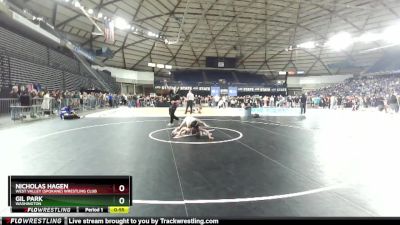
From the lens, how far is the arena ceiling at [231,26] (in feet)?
96.7

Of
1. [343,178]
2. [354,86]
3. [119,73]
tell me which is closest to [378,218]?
[343,178]

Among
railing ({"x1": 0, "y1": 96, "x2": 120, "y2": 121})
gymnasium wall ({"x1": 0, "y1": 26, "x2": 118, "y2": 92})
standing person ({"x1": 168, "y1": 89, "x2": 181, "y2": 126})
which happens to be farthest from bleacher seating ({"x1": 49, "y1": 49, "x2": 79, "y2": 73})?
standing person ({"x1": 168, "y1": 89, "x2": 181, "y2": 126})

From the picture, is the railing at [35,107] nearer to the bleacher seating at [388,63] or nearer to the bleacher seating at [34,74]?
the bleacher seating at [34,74]

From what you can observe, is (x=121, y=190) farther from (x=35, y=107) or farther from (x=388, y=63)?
(x=388, y=63)

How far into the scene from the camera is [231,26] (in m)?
37.2

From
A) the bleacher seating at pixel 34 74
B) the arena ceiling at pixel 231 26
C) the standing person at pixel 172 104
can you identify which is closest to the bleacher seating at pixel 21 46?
the bleacher seating at pixel 34 74

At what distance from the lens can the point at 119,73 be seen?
44.5 m

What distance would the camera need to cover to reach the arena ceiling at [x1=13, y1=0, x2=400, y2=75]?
29.5 m

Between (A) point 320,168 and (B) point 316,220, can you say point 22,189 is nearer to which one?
(B) point 316,220

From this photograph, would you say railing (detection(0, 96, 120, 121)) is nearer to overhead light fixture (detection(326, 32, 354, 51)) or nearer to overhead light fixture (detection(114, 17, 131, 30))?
overhead light fixture (detection(114, 17, 131, 30))

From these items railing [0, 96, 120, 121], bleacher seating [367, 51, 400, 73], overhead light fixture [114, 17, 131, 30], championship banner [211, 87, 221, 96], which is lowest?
railing [0, 96, 120, 121]

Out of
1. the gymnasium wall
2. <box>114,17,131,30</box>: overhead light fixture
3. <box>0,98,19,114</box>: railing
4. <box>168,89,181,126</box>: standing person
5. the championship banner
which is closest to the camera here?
<box>168,89,181,126</box>: standing person

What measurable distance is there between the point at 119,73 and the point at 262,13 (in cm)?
2526
